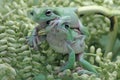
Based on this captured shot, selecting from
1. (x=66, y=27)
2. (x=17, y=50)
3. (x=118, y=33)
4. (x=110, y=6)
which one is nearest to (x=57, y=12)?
(x=66, y=27)

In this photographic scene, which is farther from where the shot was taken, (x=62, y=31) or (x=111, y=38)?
(x=111, y=38)

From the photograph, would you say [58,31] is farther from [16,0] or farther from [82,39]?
[16,0]

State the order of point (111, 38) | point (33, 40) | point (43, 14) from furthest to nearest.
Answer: point (111, 38) → point (33, 40) → point (43, 14)

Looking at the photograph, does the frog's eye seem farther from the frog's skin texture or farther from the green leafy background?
the green leafy background

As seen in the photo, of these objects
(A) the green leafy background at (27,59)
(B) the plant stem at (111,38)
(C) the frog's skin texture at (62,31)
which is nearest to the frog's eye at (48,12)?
(C) the frog's skin texture at (62,31)

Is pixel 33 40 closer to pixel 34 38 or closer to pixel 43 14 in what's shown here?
pixel 34 38

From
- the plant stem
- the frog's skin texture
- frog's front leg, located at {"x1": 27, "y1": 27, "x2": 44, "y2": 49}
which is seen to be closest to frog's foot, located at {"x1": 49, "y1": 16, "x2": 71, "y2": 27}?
the frog's skin texture

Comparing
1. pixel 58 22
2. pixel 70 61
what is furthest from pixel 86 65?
pixel 58 22

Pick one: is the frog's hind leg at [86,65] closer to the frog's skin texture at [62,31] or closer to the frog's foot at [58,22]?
the frog's skin texture at [62,31]
